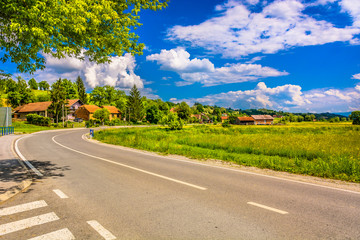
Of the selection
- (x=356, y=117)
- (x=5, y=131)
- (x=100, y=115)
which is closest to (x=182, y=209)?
(x=5, y=131)

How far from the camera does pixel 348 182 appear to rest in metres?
7.10

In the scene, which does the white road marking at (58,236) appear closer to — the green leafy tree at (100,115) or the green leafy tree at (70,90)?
the green leafy tree at (100,115)

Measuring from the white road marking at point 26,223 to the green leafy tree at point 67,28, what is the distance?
12.9 ft

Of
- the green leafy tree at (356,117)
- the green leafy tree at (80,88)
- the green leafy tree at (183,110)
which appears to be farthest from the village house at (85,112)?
the green leafy tree at (356,117)

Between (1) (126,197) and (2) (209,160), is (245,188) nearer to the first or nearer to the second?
(1) (126,197)

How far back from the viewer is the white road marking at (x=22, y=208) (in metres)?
4.59

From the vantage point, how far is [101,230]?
3.78 m

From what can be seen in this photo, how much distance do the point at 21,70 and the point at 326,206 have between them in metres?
9.30

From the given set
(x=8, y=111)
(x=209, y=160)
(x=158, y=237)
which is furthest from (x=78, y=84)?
(x=158, y=237)

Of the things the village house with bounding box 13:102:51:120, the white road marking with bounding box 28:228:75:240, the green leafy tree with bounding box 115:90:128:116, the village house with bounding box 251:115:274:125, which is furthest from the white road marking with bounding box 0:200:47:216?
the village house with bounding box 251:115:274:125

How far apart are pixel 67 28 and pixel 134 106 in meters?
80.2

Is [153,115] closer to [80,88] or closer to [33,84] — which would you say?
[80,88]

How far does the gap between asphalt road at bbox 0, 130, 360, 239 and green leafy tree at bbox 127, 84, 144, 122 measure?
77488mm

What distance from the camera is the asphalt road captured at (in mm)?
3707
